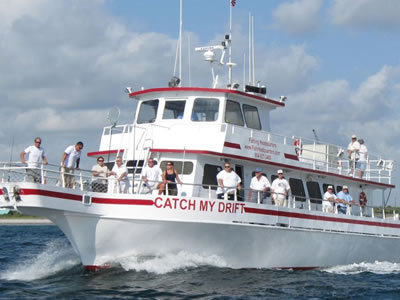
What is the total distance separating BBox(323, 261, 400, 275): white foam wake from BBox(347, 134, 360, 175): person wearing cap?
3104 millimetres

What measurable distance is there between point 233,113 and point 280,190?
8.00 feet

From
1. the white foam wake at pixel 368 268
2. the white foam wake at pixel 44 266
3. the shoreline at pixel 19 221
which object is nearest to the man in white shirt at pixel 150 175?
the white foam wake at pixel 44 266

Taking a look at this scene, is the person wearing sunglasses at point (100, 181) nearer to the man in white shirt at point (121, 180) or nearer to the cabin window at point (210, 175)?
the man in white shirt at point (121, 180)

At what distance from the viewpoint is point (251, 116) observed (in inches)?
711

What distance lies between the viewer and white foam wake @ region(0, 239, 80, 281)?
50.9 feet

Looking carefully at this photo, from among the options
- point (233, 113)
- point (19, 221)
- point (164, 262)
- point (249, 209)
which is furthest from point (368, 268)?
point (19, 221)

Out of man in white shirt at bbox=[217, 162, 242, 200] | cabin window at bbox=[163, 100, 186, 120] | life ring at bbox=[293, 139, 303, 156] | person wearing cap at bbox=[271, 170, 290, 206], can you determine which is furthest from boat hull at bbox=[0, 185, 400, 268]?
cabin window at bbox=[163, 100, 186, 120]

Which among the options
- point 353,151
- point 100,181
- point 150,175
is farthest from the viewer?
point 353,151

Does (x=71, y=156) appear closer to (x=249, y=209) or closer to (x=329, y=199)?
(x=249, y=209)

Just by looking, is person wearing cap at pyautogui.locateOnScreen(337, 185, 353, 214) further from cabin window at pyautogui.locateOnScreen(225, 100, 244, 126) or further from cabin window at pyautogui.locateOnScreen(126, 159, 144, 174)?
cabin window at pyautogui.locateOnScreen(126, 159, 144, 174)

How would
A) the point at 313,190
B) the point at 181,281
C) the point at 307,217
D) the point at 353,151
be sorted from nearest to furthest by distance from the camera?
the point at 181,281 < the point at 307,217 < the point at 313,190 < the point at 353,151

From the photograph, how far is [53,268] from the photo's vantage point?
1662cm

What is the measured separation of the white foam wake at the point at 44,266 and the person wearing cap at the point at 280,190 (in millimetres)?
5480

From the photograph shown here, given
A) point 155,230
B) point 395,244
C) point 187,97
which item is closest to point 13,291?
point 155,230
